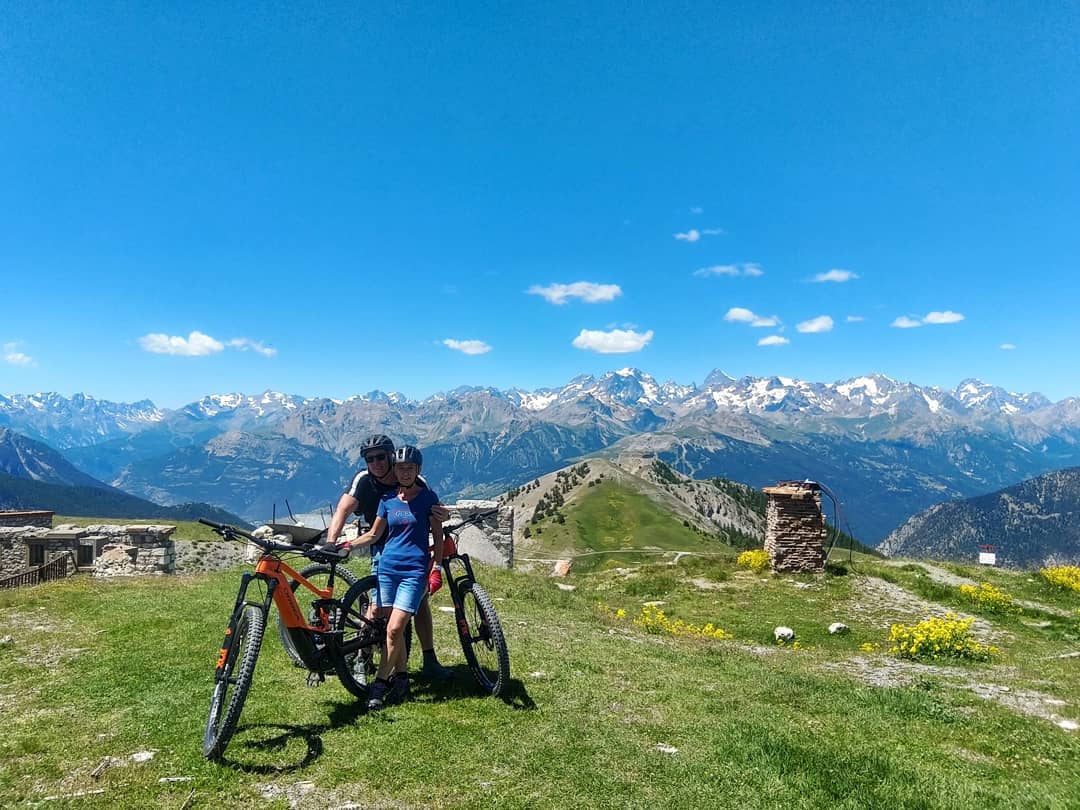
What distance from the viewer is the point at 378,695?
7.64 meters

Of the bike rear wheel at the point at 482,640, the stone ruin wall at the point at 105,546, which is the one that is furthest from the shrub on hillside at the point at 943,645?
the stone ruin wall at the point at 105,546

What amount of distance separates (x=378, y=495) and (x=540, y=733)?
13.0 ft

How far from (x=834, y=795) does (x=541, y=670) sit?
484cm

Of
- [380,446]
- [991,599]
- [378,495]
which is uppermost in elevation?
[380,446]

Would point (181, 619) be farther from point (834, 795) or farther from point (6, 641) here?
point (834, 795)

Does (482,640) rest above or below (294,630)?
below

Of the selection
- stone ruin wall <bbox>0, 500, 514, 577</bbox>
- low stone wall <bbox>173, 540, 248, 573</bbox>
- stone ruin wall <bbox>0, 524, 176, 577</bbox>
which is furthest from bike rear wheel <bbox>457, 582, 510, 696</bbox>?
low stone wall <bbox>173, 540, 248, 573</bbox>

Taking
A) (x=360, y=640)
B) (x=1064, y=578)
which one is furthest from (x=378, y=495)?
(x=1064, y=578)

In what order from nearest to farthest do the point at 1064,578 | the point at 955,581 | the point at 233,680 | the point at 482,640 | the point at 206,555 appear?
the point at 233,680 < the point at 482,640 < the point at 1064,578 < the point at 955,581 < the point at 206,555

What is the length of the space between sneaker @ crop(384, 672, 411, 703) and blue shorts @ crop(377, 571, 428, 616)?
100cm

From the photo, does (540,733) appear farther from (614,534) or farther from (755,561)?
(614,534)

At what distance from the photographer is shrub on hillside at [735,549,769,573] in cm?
2609

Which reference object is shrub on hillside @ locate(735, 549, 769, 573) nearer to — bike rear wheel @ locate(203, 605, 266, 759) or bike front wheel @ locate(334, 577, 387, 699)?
bike front wheel @ locate(334, 577, 387, 699)

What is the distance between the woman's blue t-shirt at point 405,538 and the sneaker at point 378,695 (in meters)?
1.45
